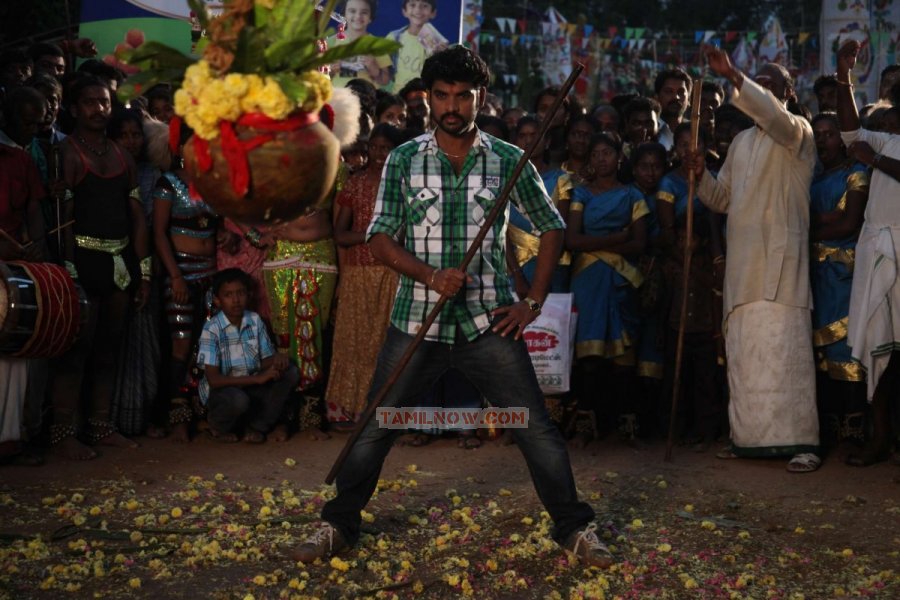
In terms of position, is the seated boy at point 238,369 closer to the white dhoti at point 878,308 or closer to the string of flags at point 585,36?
the white dhoti at point 878,308

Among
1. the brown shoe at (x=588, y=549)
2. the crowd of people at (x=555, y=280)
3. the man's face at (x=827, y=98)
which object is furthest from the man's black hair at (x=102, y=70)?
the brown shoe at (x=588, y=549)

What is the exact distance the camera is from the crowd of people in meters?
7.28

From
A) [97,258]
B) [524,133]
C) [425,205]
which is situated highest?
[524,133]

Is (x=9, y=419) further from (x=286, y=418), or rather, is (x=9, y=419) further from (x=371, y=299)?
(x=371, y=299)

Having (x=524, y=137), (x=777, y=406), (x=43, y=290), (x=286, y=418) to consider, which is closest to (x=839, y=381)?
(x=777, y=406)

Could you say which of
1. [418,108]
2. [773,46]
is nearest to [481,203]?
[418,108]

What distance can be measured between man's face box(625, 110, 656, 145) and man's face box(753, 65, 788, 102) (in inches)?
62.5

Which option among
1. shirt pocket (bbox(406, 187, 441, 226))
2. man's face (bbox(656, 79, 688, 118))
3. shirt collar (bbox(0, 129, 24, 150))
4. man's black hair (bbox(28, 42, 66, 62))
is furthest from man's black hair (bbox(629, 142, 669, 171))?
man's black hair (bbox(28, 42, 66, 62))

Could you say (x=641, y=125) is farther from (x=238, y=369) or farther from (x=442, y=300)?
(x=442, y=300)

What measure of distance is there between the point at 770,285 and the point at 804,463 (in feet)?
3.71

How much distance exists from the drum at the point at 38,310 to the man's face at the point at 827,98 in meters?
5.68

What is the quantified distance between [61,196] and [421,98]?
3.21 m

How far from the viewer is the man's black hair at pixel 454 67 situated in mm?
5043

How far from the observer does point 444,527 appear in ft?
19.5
